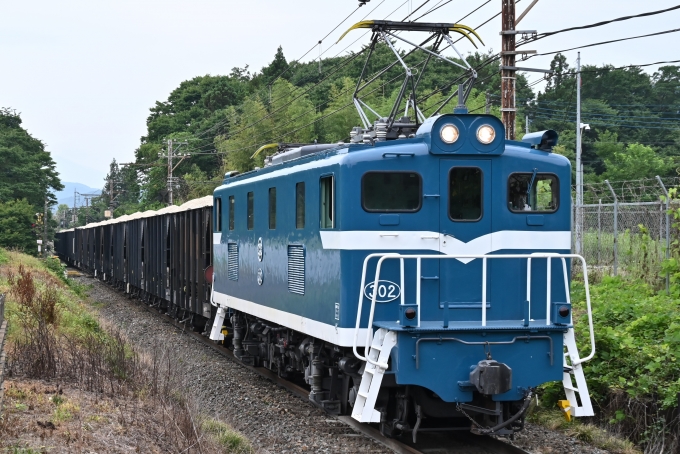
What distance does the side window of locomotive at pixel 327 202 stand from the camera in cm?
947

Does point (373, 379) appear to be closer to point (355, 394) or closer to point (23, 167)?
point (355, 394)

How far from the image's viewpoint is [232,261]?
1468 cm

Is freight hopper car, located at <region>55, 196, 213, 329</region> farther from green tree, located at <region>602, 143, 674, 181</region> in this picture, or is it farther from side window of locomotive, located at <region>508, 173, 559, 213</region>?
green tree, located at <region>602, 143, 674, 181</region>

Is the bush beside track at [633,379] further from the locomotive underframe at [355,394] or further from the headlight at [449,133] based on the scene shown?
the headlight at [449,133]

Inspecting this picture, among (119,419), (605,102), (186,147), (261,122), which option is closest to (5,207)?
(261,122)

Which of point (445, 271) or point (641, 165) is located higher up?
point (641, 165)

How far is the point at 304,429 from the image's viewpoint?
10430 millimetres

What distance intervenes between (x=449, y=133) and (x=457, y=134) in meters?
0.08

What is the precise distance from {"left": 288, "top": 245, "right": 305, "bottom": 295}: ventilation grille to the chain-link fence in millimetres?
5714

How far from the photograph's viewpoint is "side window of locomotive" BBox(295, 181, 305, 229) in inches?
413

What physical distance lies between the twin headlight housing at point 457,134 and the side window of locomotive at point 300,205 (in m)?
2.02

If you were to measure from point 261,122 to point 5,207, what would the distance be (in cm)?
1605

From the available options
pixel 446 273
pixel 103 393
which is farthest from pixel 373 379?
pixel 103 393

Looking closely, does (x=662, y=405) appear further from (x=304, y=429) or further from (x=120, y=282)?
(x=120, y=282)
